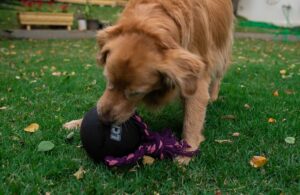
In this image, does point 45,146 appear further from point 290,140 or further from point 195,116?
point 290,140

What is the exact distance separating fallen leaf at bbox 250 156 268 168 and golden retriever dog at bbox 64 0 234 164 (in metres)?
0.54

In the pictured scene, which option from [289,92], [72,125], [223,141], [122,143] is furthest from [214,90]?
[122,143]

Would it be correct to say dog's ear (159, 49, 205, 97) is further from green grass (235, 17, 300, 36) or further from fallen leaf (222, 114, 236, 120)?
green grass (235, 17, 300, 36)

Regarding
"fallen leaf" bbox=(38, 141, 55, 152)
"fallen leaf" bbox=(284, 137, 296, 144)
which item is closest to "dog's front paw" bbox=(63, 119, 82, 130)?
"fallen leaf" bbox=(38, 141, 55, 152)

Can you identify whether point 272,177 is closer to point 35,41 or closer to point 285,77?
point 285,77

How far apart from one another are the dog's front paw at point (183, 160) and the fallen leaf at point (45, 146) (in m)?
1.10

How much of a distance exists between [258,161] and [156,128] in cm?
122

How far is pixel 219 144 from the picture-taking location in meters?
3.96

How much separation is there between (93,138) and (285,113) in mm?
2640

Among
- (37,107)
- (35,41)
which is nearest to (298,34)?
(35,41)

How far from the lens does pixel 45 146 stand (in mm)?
3619

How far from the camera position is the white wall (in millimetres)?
20875

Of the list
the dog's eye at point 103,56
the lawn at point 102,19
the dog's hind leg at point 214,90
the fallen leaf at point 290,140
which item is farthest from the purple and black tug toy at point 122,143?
the lawn at point 102,19

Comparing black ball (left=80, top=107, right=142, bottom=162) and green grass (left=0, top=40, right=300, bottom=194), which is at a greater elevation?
black ball (left=80, top=107, right=142, bottom=162)
